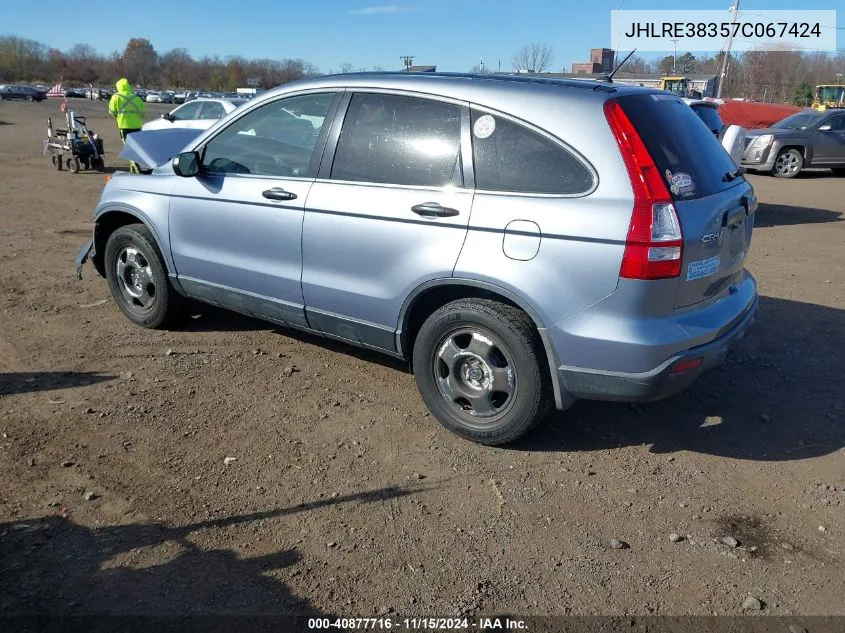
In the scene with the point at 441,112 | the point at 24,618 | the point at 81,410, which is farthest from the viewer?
the point at 81,410

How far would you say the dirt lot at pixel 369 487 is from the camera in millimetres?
2807

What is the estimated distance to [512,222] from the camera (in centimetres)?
350

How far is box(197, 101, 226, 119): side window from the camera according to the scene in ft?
53.2

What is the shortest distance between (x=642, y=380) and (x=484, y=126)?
1.52 meters

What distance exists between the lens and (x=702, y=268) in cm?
344

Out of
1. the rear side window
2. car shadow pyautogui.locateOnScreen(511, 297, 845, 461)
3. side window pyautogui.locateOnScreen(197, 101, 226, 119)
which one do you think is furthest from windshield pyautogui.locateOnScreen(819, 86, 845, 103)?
car shadow pyautogui.locateOnScreen(511, 297, 845, 461)

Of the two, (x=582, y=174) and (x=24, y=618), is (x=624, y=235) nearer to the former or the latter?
(x=582, y=174)

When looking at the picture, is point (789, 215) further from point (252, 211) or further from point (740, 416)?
point (252, 211)

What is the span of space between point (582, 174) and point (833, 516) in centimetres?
200

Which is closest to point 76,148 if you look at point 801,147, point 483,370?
point 483,370

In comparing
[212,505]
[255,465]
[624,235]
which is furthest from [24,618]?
[624,235]

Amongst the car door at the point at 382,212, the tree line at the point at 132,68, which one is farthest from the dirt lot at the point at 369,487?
the tree line at the point at 132,68

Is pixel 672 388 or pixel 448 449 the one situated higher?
pixel 672 388

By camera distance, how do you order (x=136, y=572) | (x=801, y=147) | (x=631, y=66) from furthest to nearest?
(x=631, y=66) < (x=801, y=147) < (x=136, y=572)
